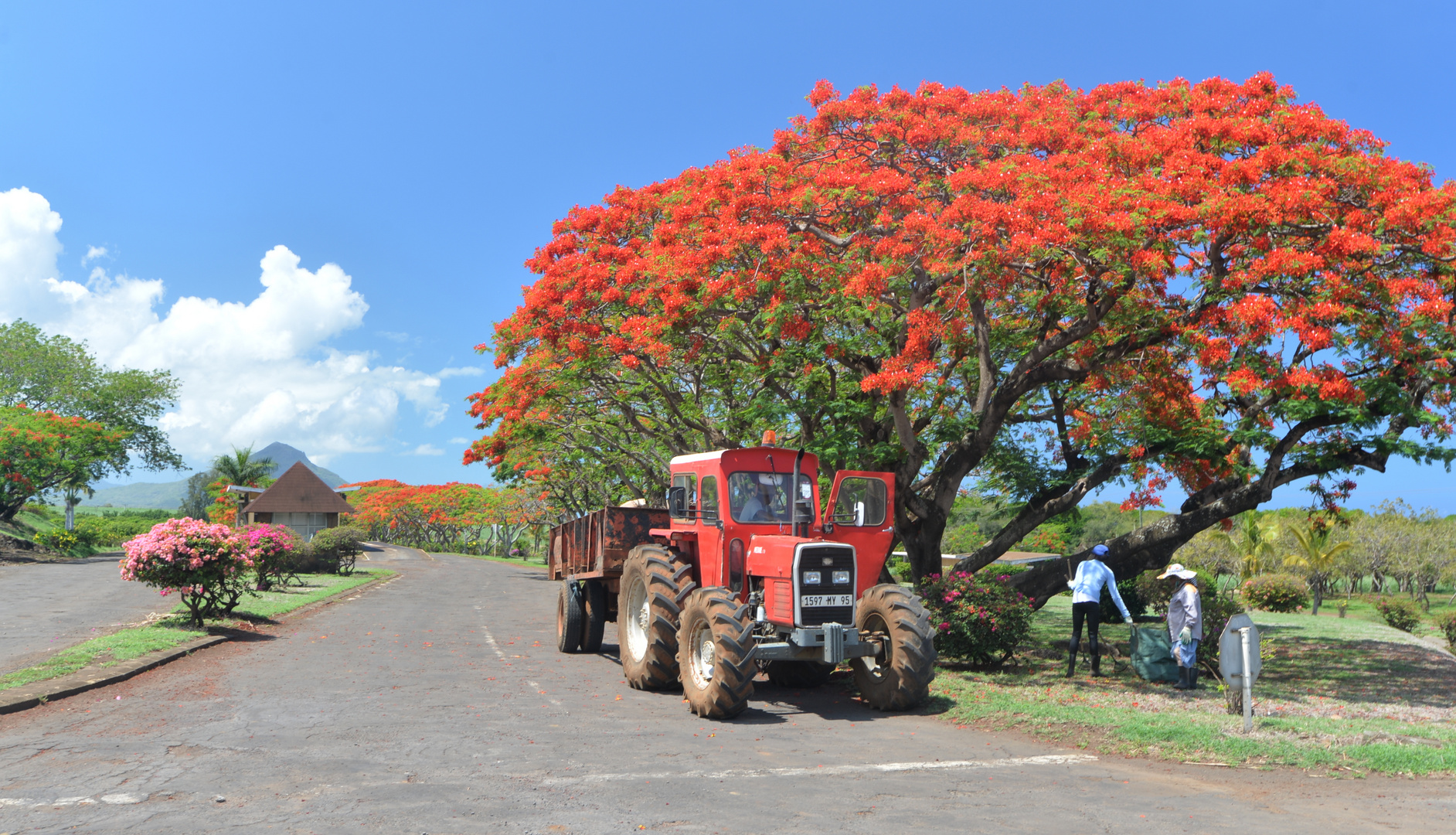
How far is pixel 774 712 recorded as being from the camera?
9.22m

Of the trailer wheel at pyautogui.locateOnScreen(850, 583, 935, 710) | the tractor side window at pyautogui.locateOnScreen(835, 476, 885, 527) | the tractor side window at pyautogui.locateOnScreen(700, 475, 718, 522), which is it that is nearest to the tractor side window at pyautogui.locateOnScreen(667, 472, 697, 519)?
the tractor side window at pyautogui.locateOnScreen(700, 475, 718, 522)

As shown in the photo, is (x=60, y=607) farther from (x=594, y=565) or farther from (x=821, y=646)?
(x=821, y=646)

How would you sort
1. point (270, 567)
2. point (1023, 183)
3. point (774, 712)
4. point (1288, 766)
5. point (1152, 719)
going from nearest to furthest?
point (1288, 766) < point (1152, 719) < point (774, 712) < point (1023, 183) < point (270, 567)

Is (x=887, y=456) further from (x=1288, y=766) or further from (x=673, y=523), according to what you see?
(x=1288, y=766)

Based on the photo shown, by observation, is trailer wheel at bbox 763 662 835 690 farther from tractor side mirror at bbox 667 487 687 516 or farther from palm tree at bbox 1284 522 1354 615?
palm tree at bbox 1284 522 1354 615

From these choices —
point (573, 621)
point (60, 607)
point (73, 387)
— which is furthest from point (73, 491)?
point (573, 621)

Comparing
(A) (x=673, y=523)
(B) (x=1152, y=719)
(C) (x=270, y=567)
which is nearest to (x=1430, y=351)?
(B) (x=1152, y=719)

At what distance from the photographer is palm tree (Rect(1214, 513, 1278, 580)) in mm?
30922

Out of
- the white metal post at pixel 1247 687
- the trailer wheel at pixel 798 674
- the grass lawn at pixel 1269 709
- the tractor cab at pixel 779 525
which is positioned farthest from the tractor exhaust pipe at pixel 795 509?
the white metal post at pixel 1247 687

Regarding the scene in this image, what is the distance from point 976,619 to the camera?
11.6 meters

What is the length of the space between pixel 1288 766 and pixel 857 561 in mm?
4447

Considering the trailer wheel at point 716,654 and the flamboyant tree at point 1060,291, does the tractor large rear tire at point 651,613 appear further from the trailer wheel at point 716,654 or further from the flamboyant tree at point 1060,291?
the flamboyant tree at point 1060,291

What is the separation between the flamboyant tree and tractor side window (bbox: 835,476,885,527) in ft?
8.41

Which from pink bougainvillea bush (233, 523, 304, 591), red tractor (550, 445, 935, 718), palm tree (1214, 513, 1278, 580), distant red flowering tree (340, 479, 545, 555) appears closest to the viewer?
red tractor (550, 445, 935, 718)
